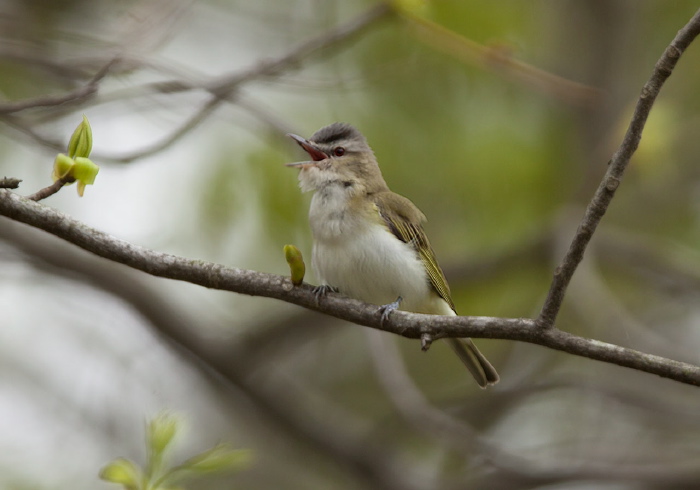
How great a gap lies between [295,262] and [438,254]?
13.0 feet

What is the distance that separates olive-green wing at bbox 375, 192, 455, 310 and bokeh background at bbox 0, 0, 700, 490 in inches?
29.5

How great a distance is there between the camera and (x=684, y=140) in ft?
22.8

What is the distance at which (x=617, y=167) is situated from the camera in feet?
8.10

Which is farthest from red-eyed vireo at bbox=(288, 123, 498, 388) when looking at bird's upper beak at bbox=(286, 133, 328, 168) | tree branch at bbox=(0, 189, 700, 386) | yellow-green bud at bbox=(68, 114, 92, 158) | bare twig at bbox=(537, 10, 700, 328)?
yellow-green bud at bbox=(68, 114, 92, 158)

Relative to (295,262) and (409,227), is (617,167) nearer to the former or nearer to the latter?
(295,262)

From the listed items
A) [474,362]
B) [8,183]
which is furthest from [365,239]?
[8,183]

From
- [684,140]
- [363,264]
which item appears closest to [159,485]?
[363,264]

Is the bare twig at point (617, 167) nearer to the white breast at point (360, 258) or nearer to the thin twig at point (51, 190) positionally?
the thin twig at point (51, 190)

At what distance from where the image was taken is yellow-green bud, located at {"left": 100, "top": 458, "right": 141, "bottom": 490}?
2.26 meters

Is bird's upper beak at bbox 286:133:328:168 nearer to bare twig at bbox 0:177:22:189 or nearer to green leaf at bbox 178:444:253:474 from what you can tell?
bare twig at bbox 0:177:22:189

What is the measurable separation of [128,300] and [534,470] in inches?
111

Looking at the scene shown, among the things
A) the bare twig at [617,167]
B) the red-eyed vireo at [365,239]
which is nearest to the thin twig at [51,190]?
the bare twig at [617,167]

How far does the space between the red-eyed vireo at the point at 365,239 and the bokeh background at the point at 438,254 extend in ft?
1.37

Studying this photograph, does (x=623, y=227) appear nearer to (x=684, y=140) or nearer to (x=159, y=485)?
(x=684, y=140)
